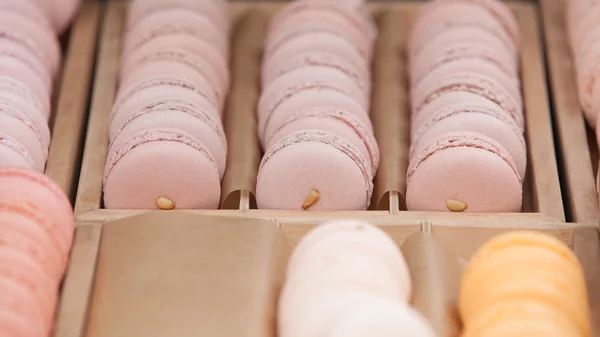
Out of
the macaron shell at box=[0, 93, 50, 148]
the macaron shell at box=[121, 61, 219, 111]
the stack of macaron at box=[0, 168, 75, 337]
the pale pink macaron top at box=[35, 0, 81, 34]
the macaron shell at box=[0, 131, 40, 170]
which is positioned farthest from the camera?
the pale pink macaron top at box=[35, 0, 81, 34]

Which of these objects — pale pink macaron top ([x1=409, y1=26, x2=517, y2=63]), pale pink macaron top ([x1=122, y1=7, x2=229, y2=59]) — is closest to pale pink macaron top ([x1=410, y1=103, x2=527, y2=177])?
pale pink macaron top ([x1=409, y1=26, x2=517, y2=63])

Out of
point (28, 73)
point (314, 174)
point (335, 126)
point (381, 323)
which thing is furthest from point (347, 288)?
point (28, 73)

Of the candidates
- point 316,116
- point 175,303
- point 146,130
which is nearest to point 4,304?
point 175,303

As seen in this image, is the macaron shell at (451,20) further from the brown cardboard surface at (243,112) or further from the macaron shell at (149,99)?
the macaron shell at (149,99)

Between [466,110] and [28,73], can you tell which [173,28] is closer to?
[28,73]

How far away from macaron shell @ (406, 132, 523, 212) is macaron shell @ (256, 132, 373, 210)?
0.37ft

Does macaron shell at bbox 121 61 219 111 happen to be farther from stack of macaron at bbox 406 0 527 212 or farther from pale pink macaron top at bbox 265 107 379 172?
stack of macaron at bbox 406 0 527 212

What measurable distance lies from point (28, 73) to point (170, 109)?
36cm

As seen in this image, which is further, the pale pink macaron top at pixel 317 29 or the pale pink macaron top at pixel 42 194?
the pale pink macaron top at pixel 317 29

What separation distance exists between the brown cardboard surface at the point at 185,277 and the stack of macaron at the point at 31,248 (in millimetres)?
78

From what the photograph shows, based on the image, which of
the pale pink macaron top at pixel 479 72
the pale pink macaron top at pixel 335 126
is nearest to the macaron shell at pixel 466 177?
the pale pink macaron top at pixel 335 126

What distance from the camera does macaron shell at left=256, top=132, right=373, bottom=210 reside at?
1846mm

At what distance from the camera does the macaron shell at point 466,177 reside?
6.04 ft

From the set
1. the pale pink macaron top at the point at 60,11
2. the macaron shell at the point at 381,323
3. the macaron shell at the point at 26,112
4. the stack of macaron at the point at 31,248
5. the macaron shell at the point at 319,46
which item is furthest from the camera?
the pale pink macaron top at the point at 60,11
